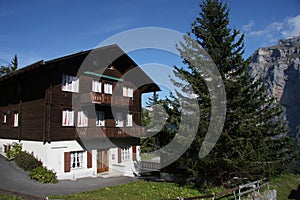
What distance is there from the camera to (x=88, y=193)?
13.9 metres

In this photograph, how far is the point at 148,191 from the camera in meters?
14.9

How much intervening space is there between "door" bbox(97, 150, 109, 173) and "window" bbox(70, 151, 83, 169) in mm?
1675

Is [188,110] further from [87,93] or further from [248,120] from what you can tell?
[87,93]

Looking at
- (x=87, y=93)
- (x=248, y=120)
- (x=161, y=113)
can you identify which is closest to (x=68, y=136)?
(x=87, y=93)

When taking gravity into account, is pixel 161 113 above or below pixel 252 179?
above

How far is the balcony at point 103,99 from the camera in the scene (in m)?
19.7

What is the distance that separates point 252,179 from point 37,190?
1203 centimetres

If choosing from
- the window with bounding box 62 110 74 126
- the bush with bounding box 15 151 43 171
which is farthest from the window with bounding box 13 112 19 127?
the window with bounding box 62 110 74 126

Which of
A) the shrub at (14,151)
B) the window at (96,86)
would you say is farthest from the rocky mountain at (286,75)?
the shrub at (14,151)

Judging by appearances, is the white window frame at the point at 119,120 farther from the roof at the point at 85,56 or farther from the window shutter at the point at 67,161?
the window shutter at the point at 67,161

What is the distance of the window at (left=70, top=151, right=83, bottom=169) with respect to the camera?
62.1 feet

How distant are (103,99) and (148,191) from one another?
864cm

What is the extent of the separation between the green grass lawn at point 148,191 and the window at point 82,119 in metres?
6.30

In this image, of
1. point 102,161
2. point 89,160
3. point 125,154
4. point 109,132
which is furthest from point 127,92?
point 89,160
